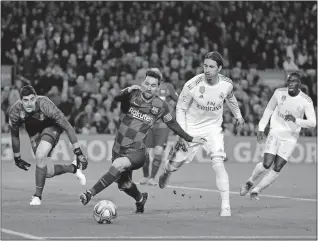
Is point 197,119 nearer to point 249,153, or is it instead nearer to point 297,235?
point 297,235

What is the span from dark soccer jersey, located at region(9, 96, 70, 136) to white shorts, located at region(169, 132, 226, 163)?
5.69ft

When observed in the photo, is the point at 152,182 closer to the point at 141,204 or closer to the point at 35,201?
the point at 35,201

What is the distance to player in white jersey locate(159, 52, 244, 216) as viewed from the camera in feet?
42.7

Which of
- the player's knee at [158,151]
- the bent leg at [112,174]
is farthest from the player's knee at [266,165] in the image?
the bent leg at [112,174]

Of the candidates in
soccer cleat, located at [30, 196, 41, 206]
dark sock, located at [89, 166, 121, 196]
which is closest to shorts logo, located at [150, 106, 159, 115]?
dark sock, located at [89, 166, 121, 196]

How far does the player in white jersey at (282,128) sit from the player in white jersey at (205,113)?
2.13m

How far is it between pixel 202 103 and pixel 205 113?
200 mm

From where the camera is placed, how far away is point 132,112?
40.2 ft

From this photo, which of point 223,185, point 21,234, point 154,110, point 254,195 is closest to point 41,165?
point 154,110

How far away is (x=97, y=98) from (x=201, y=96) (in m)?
12.0

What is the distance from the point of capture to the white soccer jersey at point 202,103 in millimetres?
13148

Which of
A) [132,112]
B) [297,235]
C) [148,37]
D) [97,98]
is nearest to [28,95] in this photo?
[132,112]

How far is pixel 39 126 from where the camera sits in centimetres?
1400

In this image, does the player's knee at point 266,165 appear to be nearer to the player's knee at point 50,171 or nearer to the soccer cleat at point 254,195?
the soccer cleat at point 254,195
